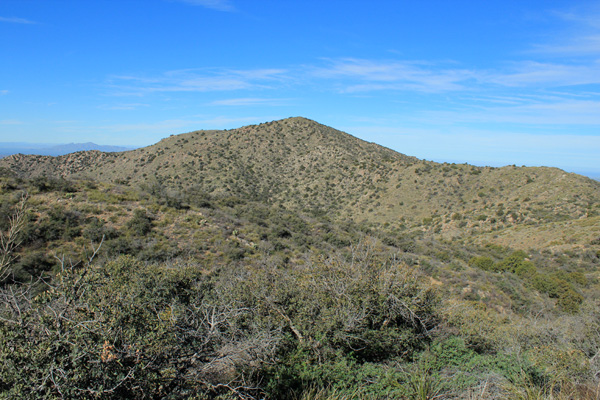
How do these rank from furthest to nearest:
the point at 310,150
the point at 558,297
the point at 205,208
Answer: the point at 310,150 → the point at 205,208 → the point at 558,297

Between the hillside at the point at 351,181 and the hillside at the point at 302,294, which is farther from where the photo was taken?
the hillside at the point at 351,181

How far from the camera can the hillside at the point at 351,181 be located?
3391 cm

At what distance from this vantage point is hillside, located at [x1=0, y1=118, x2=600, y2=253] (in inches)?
1335

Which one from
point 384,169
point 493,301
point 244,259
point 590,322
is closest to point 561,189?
point 384,169

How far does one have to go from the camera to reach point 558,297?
18.5 meters

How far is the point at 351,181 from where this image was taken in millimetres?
51438

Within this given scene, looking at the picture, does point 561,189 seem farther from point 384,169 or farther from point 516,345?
point 516,345

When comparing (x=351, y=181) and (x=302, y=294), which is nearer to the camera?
(x=302, y=294)

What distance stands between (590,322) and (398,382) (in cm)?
944

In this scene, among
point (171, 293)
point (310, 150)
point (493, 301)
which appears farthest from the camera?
point (310, 150)

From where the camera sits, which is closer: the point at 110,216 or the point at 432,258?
the point at 110,216

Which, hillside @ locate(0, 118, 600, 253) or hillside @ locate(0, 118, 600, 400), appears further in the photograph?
hillside @ locate(0, 118, 600, 253)

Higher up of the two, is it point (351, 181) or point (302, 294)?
point (351, 181)

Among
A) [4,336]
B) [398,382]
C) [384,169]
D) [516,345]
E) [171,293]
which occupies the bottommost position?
[516,345]
